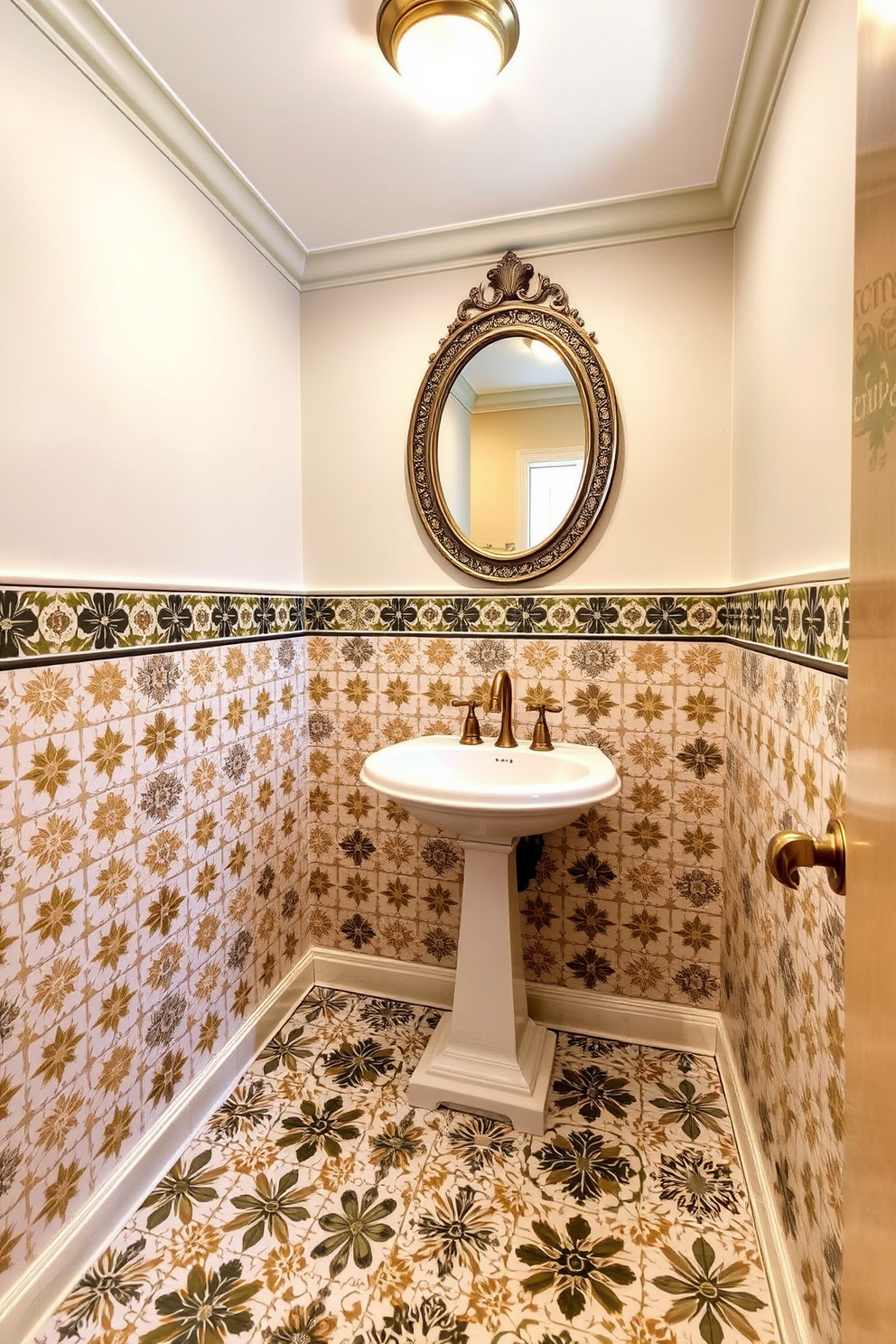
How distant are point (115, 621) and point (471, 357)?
1.17m

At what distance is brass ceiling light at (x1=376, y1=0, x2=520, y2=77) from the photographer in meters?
1.04

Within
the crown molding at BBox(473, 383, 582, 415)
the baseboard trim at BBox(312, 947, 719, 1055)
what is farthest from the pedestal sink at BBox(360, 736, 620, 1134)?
the crown molding at BBox(473, 383, 582, 415)

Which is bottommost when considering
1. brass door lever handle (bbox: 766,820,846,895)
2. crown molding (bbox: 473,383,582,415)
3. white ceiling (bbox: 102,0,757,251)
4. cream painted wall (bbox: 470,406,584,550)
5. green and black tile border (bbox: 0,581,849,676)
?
brass door lever handle (bbox: 766,820,846,895)

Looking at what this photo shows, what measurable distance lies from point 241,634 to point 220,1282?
4.18 ft

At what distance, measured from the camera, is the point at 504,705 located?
5.33 feet

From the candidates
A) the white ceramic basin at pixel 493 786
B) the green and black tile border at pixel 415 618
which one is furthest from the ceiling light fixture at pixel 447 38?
the white ceramic basin at pixel 493 786

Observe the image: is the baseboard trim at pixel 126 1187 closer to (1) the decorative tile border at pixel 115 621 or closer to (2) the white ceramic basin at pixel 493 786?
(2) the white ceramic basin at pixel 493 786

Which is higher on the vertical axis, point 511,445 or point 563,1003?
point 511,445

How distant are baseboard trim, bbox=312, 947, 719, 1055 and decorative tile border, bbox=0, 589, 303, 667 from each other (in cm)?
108

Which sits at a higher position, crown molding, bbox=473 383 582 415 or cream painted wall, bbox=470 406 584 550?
Answer: crown molding, bbox=473 383 582 415

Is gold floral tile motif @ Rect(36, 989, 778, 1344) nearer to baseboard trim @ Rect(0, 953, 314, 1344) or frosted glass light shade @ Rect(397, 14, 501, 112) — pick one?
baseboard trim @ Rect(0, 953, 314, 1344)

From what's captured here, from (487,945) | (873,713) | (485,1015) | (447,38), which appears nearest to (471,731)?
(487,945)

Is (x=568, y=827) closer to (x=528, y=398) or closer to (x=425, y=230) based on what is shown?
(x=528, y=398)

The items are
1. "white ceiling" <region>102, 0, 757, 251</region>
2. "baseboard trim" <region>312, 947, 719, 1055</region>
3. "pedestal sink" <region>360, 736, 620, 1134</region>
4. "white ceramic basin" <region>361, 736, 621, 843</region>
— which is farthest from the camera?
"baseboard trim" <region>312, 947, 719, 1055</region>
